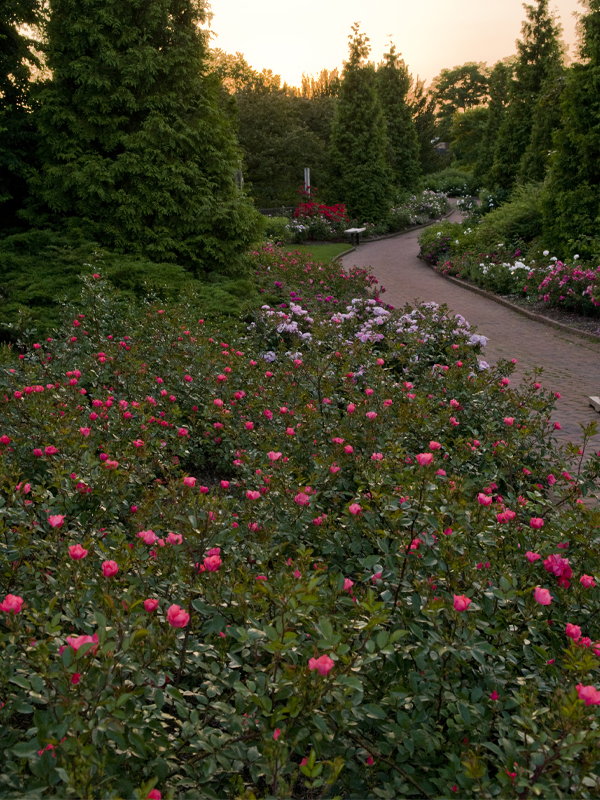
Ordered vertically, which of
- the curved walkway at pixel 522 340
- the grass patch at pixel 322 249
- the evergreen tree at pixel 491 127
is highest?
the evergreen tree at pixel 491 127

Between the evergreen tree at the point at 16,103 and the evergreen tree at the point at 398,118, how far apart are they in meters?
25.7

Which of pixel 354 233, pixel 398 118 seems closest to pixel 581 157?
pixel 354 233

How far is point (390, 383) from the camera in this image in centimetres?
454

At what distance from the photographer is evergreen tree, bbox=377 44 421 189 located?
33375 millimetres

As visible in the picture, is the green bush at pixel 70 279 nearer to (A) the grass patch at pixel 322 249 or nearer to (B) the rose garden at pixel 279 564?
(B) the rose garden at pixel 279 564

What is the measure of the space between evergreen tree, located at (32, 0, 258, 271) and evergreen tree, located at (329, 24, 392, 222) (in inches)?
641

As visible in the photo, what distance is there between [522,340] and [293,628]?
8.72m

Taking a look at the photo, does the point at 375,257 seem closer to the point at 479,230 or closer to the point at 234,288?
the point at 479,230

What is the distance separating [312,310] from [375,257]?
11803 millimetres

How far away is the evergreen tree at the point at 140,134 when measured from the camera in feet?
30.7

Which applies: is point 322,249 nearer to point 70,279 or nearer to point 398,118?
point 70,279

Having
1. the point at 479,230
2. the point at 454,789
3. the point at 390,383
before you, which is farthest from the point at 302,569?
the point at 479,230

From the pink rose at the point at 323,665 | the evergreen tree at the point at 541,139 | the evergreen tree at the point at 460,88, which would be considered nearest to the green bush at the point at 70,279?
the pink rose at the point at 323,665

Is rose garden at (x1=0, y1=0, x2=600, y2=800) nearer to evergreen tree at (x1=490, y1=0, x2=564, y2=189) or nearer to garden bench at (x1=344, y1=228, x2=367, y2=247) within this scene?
garden bench at (x1=344, y1=228, x2=367, y2=247)
